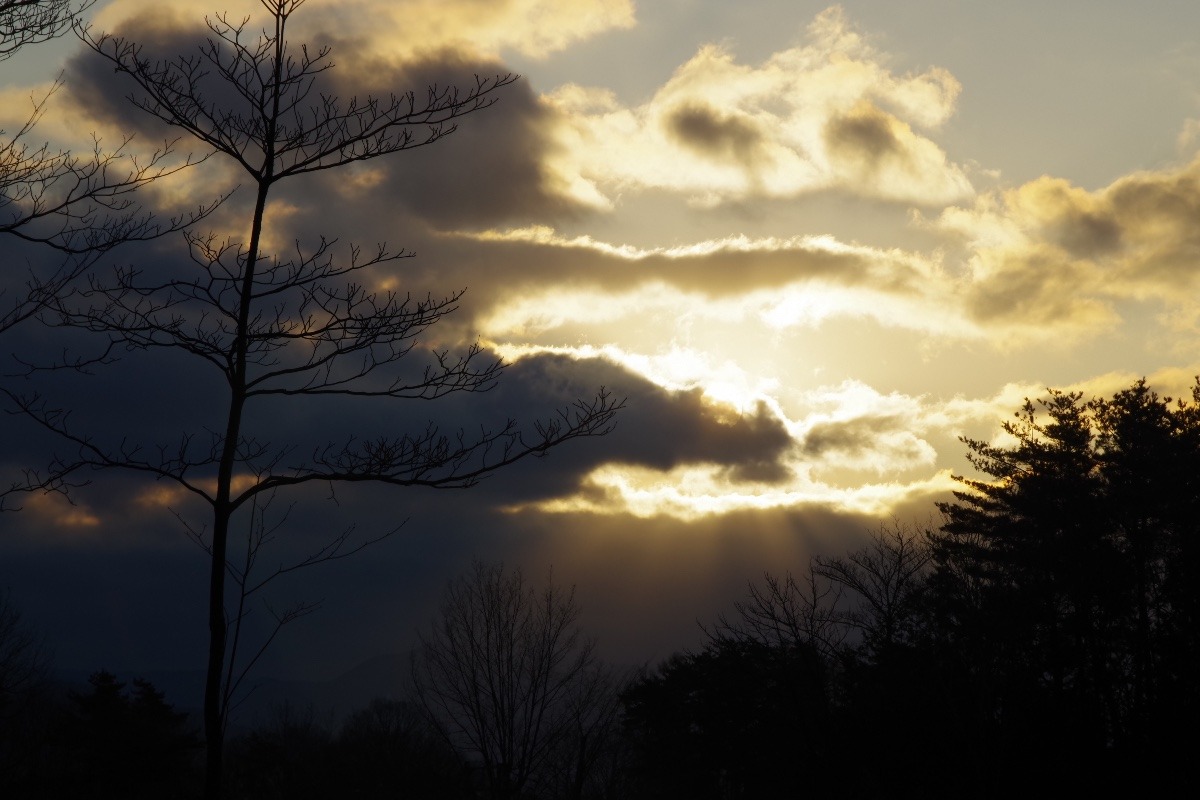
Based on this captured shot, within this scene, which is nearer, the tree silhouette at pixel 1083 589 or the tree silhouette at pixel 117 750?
the tree silhouette at pixel 1083 589

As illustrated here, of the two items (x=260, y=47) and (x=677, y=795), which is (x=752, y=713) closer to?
(x=677, y=795)

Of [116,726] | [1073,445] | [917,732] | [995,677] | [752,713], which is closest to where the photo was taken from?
[995,677]

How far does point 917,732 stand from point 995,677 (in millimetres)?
4097

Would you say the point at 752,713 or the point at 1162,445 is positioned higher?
the point at 1162,445

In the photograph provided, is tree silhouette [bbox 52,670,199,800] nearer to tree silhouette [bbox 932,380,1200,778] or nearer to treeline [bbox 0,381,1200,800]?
treeline [bbox 0,381,1200,800]

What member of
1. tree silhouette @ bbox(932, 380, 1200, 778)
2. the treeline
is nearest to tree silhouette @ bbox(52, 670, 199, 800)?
the treeline

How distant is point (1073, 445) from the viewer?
119ft

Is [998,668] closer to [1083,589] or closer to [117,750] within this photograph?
[1083,589]

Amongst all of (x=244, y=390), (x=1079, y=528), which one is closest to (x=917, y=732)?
(x=1079, y=528)

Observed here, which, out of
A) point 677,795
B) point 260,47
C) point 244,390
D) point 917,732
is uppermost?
point 260,47

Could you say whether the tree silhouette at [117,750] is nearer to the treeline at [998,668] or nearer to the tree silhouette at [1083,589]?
the treeline at [998,668]

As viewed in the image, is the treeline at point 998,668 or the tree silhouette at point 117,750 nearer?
the treeline at point 998,668

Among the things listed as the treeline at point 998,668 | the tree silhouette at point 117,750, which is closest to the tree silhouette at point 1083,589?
the treeline at point 998,668

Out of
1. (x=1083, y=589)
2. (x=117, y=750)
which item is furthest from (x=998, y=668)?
(x=117, y=750)
